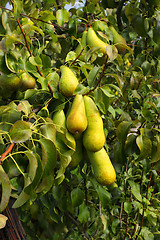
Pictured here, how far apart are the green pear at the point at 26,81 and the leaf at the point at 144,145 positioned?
43 centimetres

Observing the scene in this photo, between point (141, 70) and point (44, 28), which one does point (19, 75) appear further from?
point (141, 70)

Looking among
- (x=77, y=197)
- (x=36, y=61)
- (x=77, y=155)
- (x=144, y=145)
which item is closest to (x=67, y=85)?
(x=36, y=61)

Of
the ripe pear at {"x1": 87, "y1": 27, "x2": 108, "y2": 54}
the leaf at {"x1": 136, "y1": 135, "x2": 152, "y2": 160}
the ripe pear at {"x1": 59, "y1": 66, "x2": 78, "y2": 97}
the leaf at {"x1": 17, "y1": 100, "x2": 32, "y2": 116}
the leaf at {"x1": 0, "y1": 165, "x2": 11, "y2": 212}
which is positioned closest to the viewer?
the leaf at {"x1": 0, "y1": 165, "x2": 11, "y2": 212}

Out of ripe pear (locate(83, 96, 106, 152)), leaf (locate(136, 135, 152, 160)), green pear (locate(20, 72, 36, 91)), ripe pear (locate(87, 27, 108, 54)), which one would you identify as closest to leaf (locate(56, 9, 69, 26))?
ripe pear (locate(87, 27, 108, 54))

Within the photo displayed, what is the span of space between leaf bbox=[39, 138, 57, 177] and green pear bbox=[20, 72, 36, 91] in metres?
0.35

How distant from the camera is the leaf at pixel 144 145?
1.01 m

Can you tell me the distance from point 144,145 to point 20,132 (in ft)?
1.70

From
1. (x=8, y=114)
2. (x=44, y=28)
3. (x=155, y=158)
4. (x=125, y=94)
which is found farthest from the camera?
(x=125, y=94)

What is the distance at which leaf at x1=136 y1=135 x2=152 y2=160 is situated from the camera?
1.01 metres

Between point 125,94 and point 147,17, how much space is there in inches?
17.9

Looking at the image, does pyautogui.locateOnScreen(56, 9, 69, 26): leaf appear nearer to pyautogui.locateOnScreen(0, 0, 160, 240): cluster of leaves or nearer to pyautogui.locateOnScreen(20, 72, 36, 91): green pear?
pyautogui.locateOnScreen(0, 0, 160, 240): cluster of leaves

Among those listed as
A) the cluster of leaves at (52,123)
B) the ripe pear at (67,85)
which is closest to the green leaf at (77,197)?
the cluster of leaves at (52,123)

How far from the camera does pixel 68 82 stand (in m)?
0.91

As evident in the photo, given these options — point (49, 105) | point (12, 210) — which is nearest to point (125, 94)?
point (49, 105)
